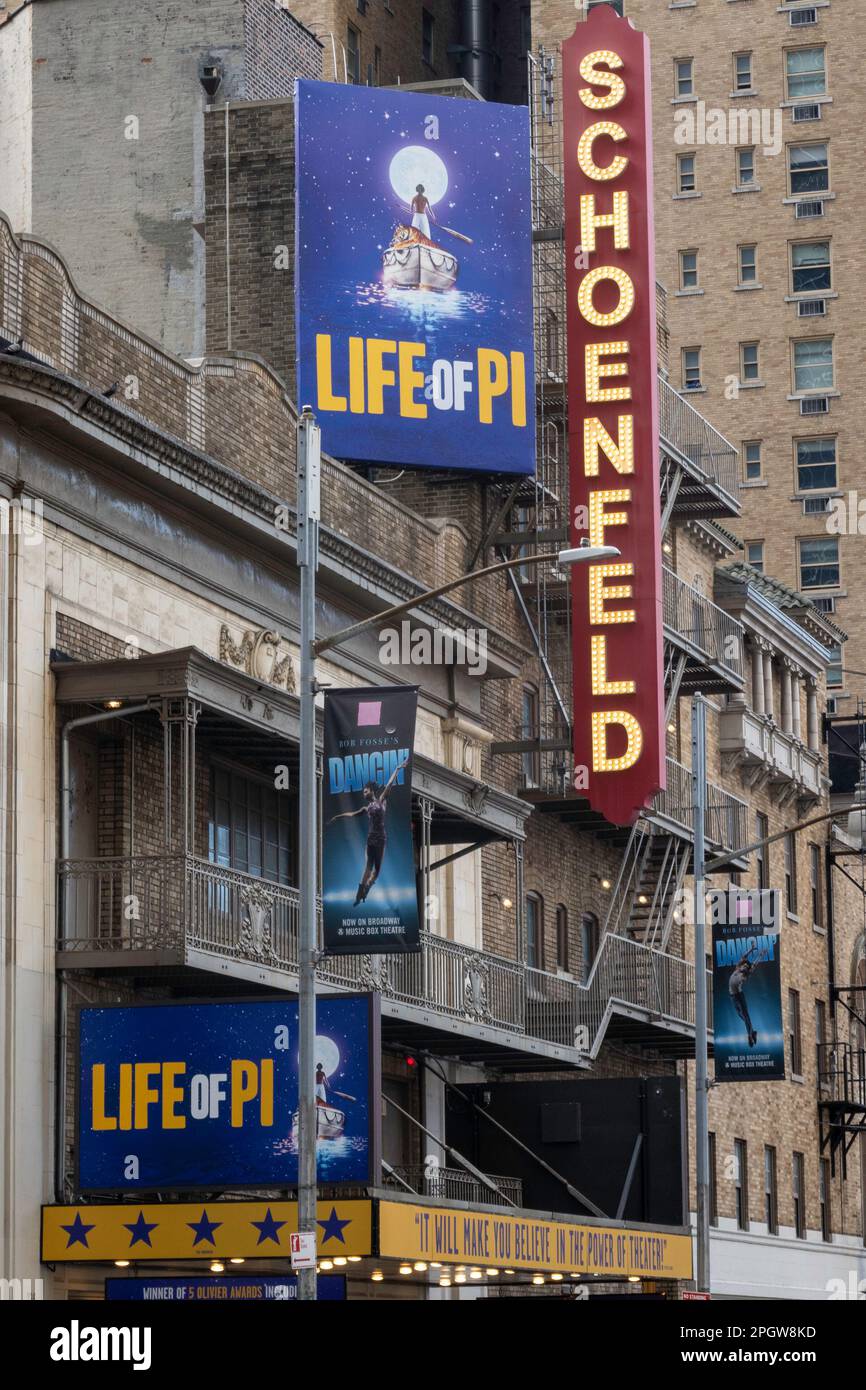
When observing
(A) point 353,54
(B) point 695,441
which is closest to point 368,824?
(B) point 695,441

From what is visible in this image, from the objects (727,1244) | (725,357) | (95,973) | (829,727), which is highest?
(725,357)

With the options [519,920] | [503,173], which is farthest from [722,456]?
[519,920]

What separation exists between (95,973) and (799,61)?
63.6 m

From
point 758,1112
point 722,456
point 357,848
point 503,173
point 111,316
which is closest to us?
point 357,848

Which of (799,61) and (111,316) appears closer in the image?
(111,316)

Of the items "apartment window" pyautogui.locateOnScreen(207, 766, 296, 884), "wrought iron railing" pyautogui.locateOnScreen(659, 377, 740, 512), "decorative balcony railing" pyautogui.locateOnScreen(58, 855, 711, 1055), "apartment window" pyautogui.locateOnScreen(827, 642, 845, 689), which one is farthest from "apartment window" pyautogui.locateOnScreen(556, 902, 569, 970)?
"apartment window" pyautogui.locateOnScreen(827, 642, 845, 689)

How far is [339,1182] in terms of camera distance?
87.6ft

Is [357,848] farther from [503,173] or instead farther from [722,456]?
[722,456]

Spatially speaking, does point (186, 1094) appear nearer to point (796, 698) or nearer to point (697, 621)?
point (697, 621)

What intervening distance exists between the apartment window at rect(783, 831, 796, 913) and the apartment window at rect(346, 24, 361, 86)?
2430 cm

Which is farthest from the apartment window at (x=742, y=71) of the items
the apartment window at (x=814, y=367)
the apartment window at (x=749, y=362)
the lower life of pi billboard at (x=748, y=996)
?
the lower life of pi billboard at (x=748, y=996)

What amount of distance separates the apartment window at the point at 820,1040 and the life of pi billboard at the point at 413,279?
2441 centimetres

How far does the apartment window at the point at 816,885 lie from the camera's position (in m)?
61.5

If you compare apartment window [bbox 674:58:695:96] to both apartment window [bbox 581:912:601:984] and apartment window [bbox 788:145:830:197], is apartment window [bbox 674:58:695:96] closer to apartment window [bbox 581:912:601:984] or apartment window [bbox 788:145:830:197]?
apartment window [bbox 788:145:830:197]
